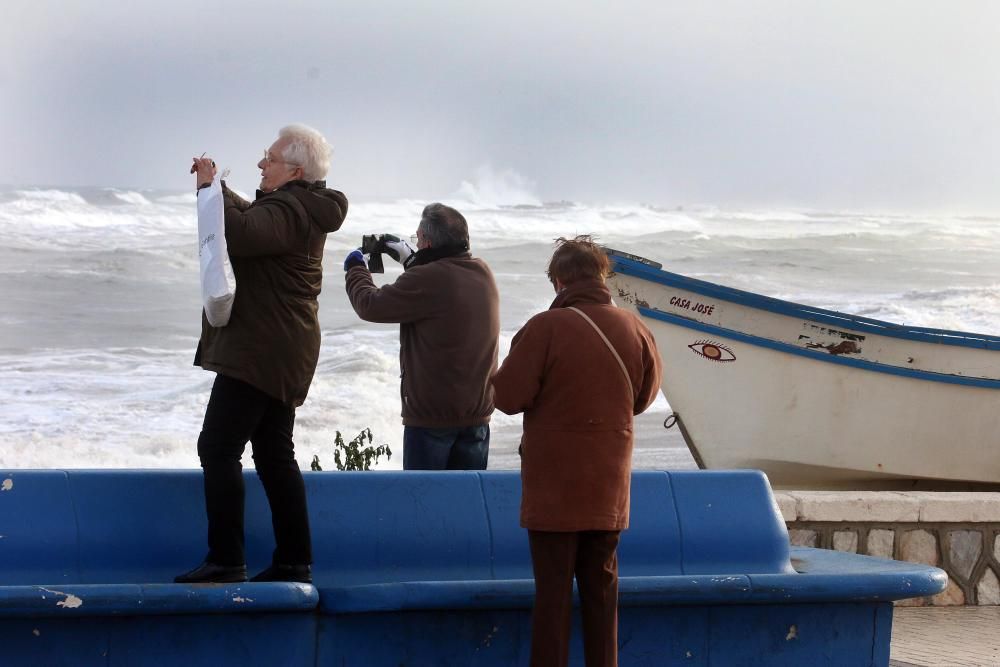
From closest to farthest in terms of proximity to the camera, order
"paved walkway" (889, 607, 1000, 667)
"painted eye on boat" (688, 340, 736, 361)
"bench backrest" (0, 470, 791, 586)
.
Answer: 1. "bench backrest" (0, 470, 791, 586)
2. "paved walkway" (889, 607, 1000, 667)
3. "painted eye on boat" (688, 340, 736, 361)

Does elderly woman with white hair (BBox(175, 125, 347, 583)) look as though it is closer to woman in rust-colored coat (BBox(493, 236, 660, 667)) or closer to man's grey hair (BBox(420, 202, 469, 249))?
woman in rust-colored coat (BBox(493, 236, 660, 667))

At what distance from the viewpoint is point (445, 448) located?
459 centimetres

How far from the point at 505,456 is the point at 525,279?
1477 centimetres

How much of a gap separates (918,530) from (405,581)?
2.91 m

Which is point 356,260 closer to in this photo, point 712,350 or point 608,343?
point 608,343

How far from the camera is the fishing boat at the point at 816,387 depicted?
8.77 metres

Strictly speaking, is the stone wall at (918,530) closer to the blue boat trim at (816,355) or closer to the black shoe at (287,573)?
the black shoe at (287,573)

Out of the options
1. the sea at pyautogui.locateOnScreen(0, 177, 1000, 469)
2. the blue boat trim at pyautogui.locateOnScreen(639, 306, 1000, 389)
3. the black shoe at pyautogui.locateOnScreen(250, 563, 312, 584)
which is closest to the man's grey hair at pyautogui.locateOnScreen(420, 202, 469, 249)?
the black shoe at pyautogui.locateOnScreen(250, 563, 312, 584)

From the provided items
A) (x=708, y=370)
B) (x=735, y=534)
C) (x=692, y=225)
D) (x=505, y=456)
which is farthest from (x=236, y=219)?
(x=692, y=225)

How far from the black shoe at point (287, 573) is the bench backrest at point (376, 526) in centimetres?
26

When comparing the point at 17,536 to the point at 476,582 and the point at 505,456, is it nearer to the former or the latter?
the point at 476,582

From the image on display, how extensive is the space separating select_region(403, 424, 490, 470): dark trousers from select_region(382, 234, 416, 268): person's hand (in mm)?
621

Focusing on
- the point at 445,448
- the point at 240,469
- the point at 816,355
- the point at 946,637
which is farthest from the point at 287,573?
the point at 816,355

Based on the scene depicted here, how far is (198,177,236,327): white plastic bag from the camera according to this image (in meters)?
3.39
